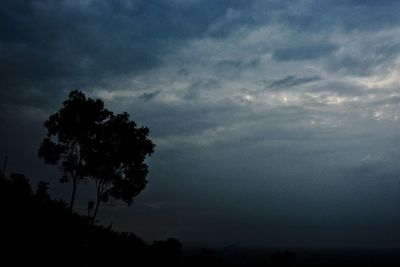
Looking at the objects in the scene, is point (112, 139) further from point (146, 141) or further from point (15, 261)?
point (15, 261)

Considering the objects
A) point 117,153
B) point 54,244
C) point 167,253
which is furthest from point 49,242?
point 117,153

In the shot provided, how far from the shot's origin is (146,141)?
43188 mm

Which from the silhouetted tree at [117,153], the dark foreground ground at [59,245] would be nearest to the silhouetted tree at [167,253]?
the dark foreground ground at [59,245]

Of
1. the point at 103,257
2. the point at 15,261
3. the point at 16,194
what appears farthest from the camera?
the point at 16,194

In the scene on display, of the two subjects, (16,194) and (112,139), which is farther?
(112,139)

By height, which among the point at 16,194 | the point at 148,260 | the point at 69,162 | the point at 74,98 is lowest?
the point at 148,260

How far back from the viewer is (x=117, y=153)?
139ft

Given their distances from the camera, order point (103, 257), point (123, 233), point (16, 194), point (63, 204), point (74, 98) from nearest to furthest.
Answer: point (103, 257), point (16, 194), point (63, 204), point (123, 233), point (74, 98)

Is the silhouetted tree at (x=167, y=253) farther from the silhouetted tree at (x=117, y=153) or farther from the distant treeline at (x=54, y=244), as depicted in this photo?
the silhouetted tree at (x=117, y=153)

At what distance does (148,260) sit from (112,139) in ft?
59.7

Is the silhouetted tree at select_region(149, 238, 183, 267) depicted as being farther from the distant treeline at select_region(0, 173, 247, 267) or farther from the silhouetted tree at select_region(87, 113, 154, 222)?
the silhouetted tree at select_region(87, 113, 154, 222)

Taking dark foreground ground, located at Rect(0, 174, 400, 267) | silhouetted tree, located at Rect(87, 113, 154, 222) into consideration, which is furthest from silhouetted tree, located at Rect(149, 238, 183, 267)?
silhouetted tree, located at Rect(87, 113, 154, 222)

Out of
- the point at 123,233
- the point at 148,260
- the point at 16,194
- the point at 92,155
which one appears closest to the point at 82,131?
the point at 92,155

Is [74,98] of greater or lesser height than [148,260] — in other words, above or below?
above
